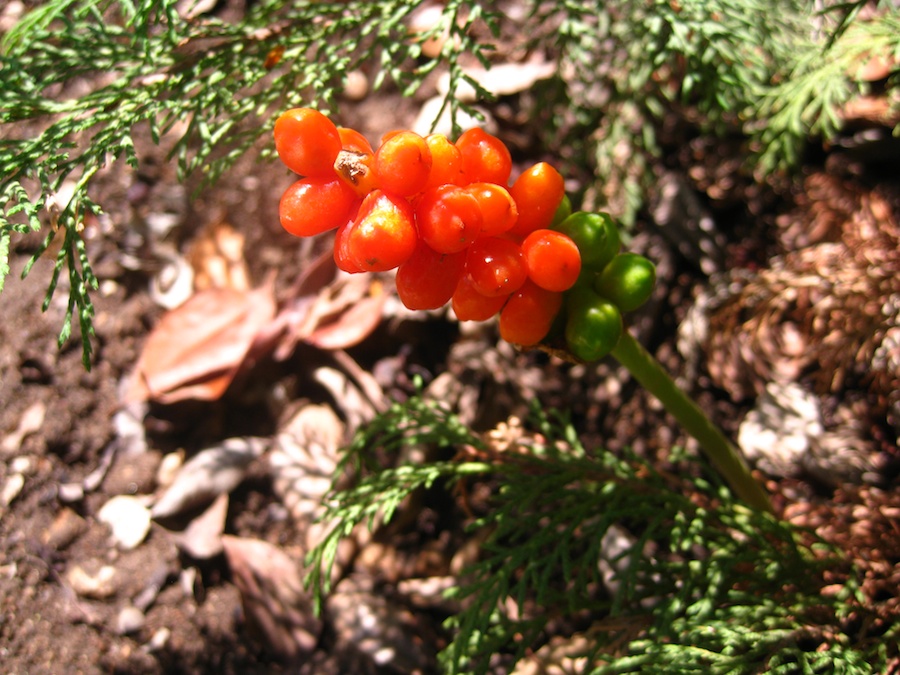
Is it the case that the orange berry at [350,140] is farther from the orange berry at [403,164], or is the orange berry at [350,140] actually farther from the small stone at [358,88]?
the small stone at [358,88]

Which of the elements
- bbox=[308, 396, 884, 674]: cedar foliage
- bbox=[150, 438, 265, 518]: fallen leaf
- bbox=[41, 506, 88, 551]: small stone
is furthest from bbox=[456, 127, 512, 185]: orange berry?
bbox=[41, 506, 88, 551]: small stone

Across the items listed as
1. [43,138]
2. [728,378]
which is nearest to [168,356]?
[43,138]

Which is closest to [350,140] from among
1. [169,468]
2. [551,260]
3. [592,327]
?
[551,260]

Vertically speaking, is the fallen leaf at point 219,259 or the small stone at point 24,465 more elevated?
the fallen leaf at point 219,259

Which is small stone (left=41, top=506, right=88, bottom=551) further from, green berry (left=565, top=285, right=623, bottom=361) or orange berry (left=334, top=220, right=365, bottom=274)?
green berry (left=565, top=285, right=623, bottom=361)

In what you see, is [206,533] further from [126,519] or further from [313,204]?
[313,204]

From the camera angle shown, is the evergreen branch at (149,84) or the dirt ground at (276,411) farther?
the dirt ground at (276,411)

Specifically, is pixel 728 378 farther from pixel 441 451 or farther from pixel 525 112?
pixel 525 112

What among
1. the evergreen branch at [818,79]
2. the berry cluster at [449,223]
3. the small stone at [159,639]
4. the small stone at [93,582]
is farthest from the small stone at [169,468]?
the evergreen branch at [818,79]
